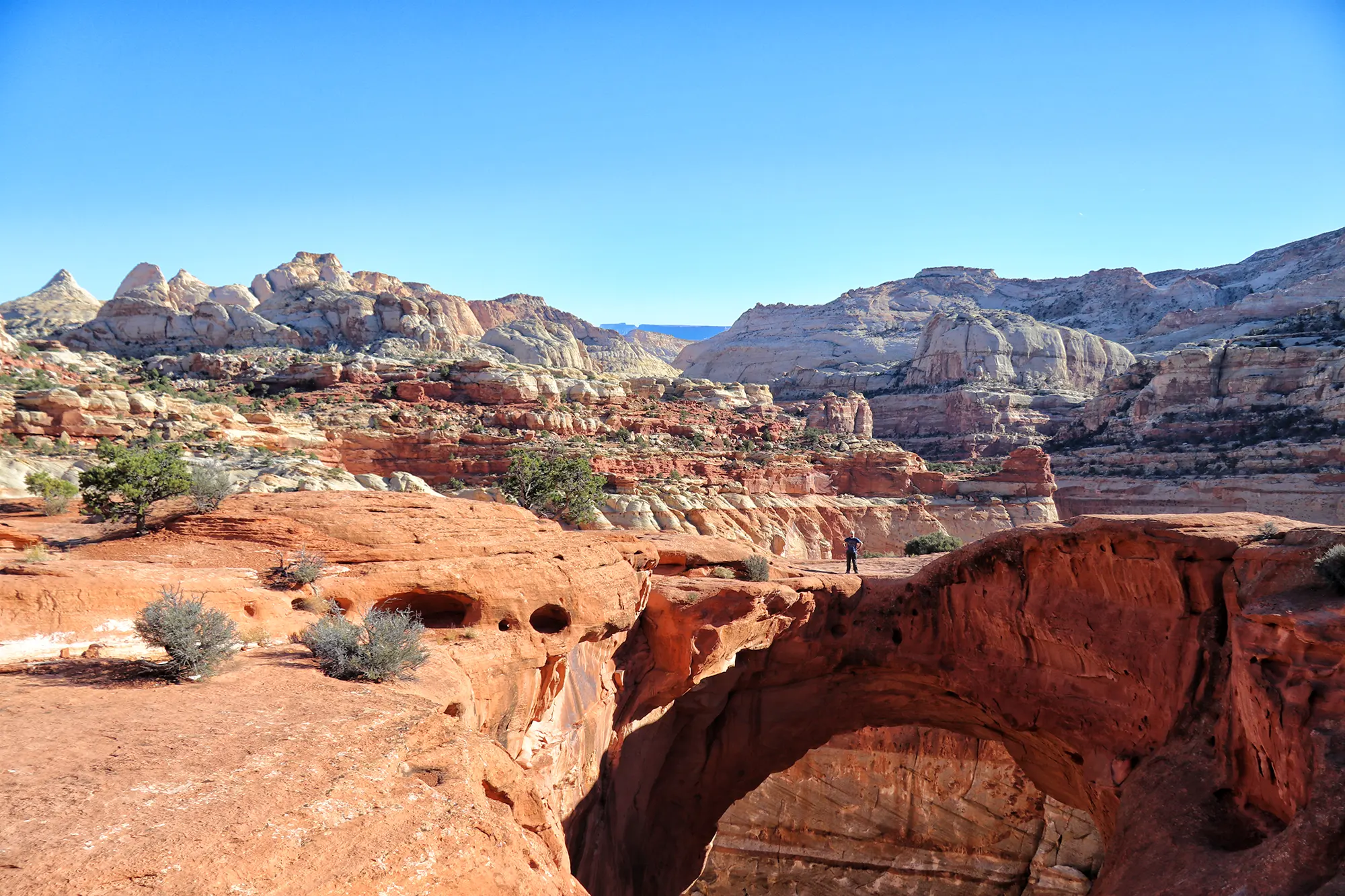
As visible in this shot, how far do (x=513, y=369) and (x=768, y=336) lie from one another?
9113 centimetres

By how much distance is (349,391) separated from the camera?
50125 mm

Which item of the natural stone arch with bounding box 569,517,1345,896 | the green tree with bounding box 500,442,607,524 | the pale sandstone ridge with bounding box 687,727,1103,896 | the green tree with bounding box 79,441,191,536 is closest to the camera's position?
the natural stone arch with bounding box 569,517,1345,896

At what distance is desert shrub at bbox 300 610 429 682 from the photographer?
7648 mm

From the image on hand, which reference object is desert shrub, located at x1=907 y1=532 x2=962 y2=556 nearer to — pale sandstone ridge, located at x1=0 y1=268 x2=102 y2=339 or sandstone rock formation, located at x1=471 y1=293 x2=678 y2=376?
pale sandstone ridge, located at x1=0 y1=268 x2=102 y2=339

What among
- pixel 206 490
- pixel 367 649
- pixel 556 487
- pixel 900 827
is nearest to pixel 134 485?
pixel 206 490

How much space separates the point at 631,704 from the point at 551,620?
3.84m

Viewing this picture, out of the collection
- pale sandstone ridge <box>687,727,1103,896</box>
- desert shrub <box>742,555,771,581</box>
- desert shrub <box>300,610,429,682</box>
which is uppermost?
desert shrub <box>300,610,429,682</box>

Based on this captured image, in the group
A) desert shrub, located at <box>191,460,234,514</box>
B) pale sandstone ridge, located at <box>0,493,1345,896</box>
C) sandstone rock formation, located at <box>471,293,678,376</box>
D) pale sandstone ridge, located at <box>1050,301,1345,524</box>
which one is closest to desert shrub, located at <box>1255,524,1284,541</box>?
pale sandstone ridge, located at <box>0,493,1345,896</box>

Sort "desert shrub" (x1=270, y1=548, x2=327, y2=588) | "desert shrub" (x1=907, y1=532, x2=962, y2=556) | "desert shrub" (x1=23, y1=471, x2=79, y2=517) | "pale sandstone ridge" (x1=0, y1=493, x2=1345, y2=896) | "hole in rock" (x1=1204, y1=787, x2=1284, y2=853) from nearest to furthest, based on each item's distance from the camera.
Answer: "pale sandstone ridge" (x1=0, y1=493, x2=1345, y2=896), "hole in rock" (x1=1204, y1=787, x2=1284, y2=853), "desert shrub" (x1=270, y1=548, x2=327, y2=588), "desert shrub" (x1=23, y1=471, x2=79, y2=517), "desert shrub" (x1=907, y1=532, x2=962, y2=556)

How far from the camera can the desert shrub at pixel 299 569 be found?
9.84 m

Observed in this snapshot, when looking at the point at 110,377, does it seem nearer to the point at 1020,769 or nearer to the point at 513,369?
the point at 513,369

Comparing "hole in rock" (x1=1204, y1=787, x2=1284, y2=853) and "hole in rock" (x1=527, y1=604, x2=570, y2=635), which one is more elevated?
"hole in rock" (x1=527, y1=604, x2=570, y2=635)

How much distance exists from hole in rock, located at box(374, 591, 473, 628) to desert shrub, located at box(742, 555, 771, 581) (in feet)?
25.3

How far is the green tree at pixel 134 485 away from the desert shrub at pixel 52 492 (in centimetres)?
127
